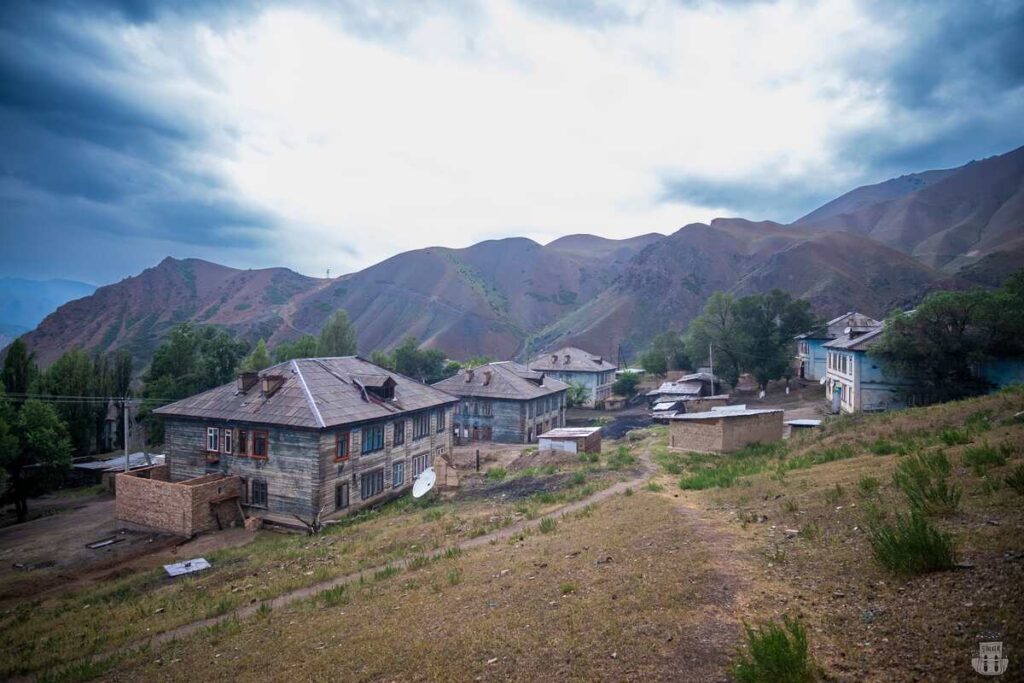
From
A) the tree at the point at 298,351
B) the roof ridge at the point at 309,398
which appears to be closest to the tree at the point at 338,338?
the tree at the point at 298,351

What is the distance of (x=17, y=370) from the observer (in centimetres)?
4828

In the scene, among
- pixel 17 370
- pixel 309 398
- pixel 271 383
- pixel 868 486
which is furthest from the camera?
pixel 17 370

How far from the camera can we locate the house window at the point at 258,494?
2730 cm

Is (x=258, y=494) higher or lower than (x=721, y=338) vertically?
lower

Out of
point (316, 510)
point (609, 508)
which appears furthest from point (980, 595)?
point (316, 510)

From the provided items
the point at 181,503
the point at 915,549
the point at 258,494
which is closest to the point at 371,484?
the point at 258,494

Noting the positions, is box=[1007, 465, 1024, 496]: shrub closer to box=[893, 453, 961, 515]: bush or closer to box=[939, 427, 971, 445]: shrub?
box=[893, 453, 961, 515]: bush

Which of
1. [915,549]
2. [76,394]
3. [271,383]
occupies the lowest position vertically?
[76,394]

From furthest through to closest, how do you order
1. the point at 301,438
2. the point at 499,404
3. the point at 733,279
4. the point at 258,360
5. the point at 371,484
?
the point at 733,279 → the point at 258,360 → the point at 499,404 → the point at 371,484 → the point at 301,438

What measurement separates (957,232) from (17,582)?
20382 cm

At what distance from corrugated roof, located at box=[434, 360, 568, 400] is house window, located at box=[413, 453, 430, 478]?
14.1 meters

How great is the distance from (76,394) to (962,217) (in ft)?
781

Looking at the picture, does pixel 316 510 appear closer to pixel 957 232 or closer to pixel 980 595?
pixel 980 595

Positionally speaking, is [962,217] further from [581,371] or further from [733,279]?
[581,371]
